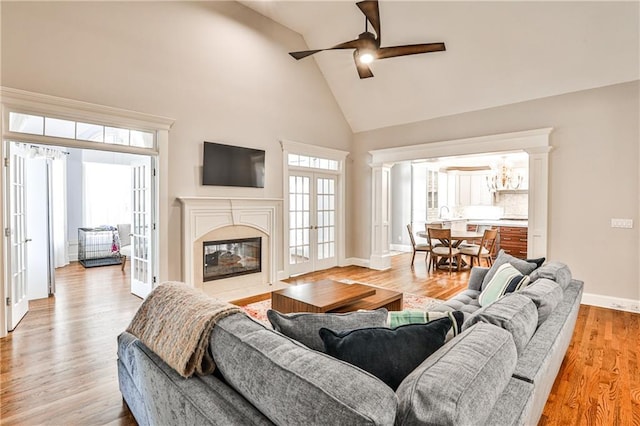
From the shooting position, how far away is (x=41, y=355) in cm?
289

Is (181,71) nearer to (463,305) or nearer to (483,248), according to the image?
(463,305)

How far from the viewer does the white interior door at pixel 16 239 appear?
3.35 metres

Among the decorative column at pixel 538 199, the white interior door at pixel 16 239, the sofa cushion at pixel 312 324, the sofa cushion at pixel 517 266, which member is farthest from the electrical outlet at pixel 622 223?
the white interior door at pixel 16 239

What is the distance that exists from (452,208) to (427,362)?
9936 mm

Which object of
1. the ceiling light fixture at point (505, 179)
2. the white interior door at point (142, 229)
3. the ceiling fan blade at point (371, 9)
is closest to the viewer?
the ceiling fan blade at point (371, 9)

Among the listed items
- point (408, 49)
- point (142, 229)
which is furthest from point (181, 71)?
point (408, 49)

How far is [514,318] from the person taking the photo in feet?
5.00

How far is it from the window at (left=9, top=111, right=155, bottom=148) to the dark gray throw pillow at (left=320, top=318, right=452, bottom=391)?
3.79 meters

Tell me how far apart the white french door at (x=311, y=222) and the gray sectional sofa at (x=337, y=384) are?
4558mm

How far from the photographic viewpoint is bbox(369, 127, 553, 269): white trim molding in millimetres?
4723

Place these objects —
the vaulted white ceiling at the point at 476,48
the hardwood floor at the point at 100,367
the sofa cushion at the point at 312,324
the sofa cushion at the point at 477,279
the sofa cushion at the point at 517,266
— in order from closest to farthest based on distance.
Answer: the sofa cushion at the point at 312,324 → the hardwood floor at the point at 100,367 → the sofa cushion at the point at 517,266 → the sofa cushion at the point at 477,279 → the vaulted white ceiling at the point at 476,48

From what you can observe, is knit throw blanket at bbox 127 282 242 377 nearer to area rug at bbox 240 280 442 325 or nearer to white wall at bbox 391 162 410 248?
area rug at bbox 240 280 442 325

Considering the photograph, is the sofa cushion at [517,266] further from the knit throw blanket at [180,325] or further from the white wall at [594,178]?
the knit throw blanket at [180,325]

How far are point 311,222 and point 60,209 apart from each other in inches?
209
